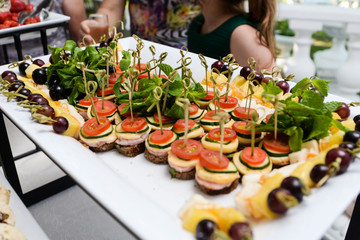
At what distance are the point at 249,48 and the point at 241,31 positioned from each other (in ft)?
0.40

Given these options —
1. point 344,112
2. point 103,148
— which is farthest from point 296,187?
point 103,148

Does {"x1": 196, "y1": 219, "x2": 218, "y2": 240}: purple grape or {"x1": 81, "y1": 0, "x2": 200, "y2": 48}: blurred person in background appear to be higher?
{"x1": 81, "y1": 0, "x2": 200, "y2": 48}: blurred person in background

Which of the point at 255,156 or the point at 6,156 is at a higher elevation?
the point at 255,156

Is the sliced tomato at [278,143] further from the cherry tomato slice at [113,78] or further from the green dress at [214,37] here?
the green dress at [214,37]

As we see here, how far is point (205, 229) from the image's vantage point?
0.69 metres

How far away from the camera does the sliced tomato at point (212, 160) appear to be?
94cm

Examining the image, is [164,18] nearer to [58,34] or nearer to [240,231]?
[58,34]

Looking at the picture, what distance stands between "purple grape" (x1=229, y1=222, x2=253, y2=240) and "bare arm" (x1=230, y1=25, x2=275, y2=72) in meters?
1.42

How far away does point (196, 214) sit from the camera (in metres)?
0.74

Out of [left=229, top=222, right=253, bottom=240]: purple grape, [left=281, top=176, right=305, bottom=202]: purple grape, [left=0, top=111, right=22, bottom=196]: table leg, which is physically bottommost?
[left=0, top=111, right=22, bottom=196]: table leg

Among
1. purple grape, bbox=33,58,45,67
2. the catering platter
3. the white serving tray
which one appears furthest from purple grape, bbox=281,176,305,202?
the white serving tray

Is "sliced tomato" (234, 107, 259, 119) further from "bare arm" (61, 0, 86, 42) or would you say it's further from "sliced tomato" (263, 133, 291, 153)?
"bare arm" (61, 0, 86, 42)

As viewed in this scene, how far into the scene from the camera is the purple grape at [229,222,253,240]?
2.15 feet

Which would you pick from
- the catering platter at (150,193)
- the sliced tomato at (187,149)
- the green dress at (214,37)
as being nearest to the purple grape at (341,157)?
the catering platter at (150,193)
